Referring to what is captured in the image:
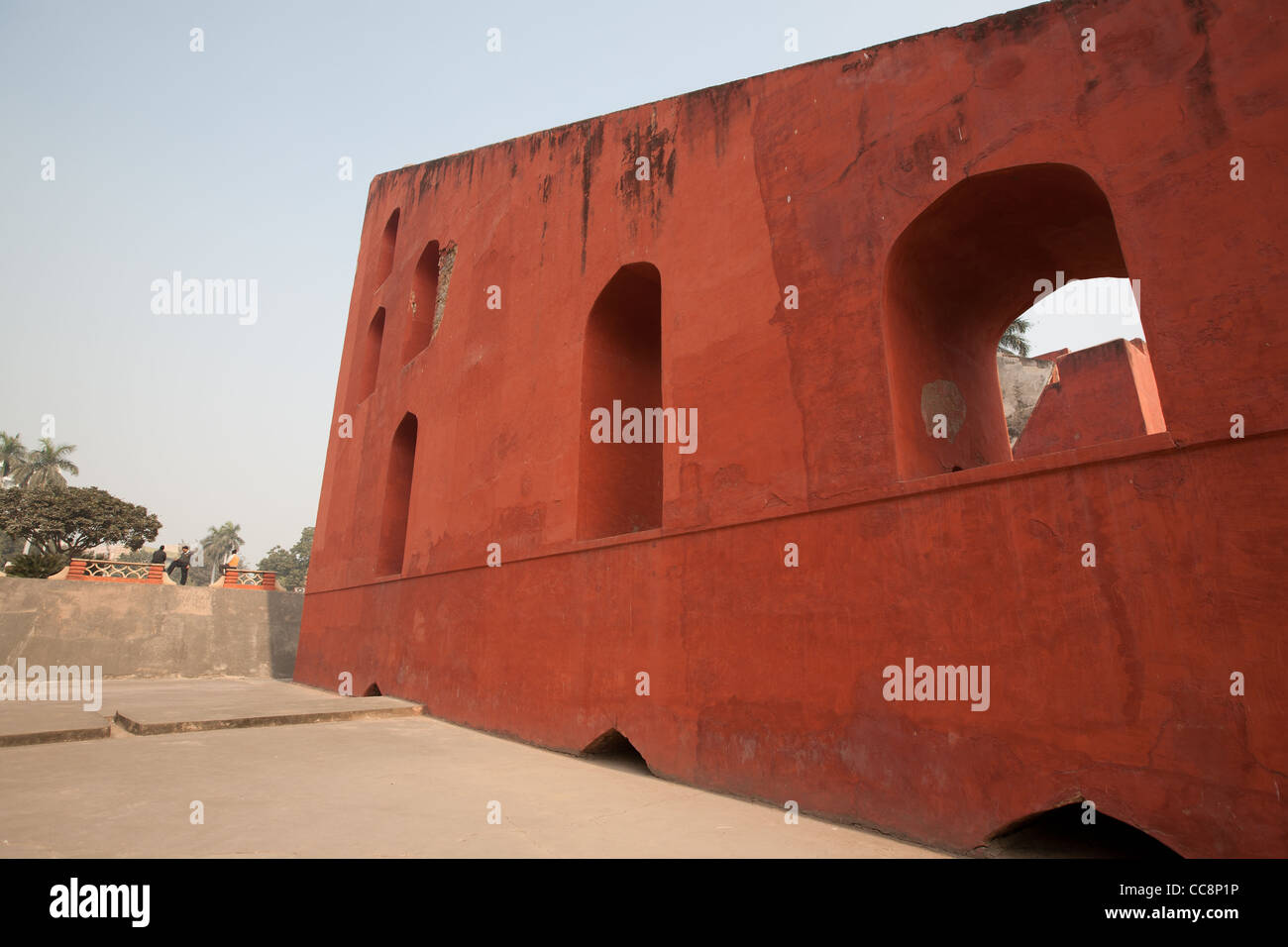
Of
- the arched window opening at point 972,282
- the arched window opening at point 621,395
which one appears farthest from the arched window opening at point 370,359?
the arched window opening at point 972,282

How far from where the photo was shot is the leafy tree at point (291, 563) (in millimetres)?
60344

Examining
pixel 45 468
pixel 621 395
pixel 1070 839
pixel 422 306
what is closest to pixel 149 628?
pixel 422 306

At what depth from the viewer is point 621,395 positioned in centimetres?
685

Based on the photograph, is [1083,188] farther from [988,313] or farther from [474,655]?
[474,655]

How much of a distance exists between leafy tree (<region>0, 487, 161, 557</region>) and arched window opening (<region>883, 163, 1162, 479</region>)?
104ft

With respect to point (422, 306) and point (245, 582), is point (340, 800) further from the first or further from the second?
point (245, 582)

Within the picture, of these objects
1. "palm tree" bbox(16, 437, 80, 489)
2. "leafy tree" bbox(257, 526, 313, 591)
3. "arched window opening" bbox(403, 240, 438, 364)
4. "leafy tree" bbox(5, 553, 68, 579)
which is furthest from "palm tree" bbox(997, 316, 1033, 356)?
"leafy tree" bbox(257, 526, 313, 591)

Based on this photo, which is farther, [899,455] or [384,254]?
[384,254]

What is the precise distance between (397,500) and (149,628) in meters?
8.30

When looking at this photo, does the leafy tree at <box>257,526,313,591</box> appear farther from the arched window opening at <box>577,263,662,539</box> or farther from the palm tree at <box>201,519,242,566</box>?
the arched window opening at <box>577,263,662,539</box>

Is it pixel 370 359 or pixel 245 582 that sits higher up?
pixel 370 359

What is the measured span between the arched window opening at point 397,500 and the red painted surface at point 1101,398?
1085 centimetres

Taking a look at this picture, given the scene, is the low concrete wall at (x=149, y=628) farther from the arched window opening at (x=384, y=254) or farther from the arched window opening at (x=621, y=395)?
the arched window opening at (x=621, y=395)

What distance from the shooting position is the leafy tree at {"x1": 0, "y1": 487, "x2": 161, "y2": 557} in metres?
25.9
